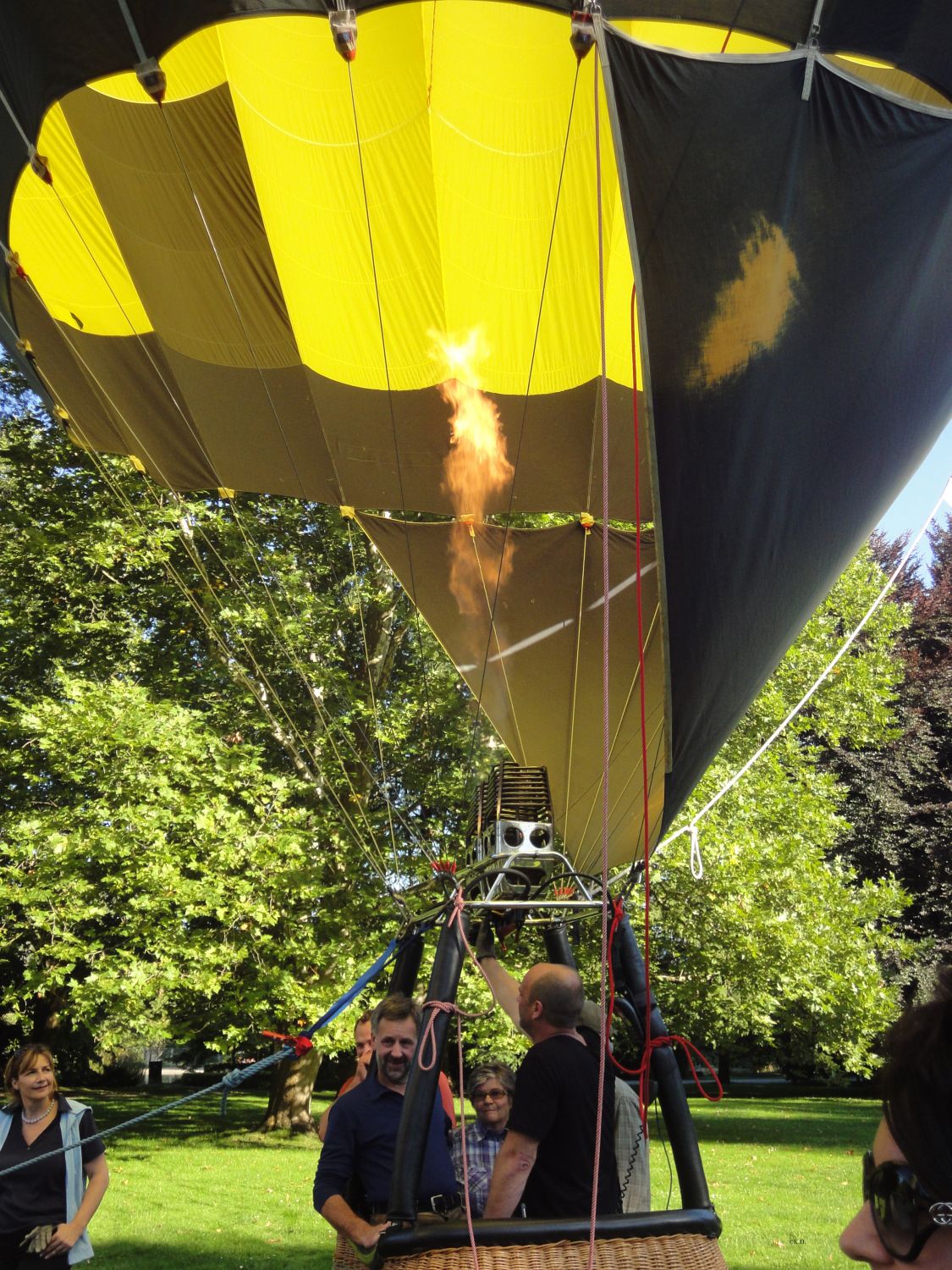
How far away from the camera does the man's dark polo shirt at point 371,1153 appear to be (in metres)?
3.17

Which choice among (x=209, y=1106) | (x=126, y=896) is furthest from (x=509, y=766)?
(x=209, y=1106)

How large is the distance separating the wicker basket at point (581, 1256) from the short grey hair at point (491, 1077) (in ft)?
3.50

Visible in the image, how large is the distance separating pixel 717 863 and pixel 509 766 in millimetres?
7766

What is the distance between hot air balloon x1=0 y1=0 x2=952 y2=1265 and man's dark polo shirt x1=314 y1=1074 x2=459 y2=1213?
1.49 ft

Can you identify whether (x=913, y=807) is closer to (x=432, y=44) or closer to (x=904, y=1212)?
(x=432, y=44)

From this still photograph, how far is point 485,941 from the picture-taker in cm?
405

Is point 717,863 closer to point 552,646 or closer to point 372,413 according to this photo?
point 552,646

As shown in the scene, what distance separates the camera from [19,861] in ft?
34.2

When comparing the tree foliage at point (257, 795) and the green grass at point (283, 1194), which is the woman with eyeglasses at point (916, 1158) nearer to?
the green grass at point (283, 1194)

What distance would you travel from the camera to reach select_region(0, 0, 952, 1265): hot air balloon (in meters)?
3.35

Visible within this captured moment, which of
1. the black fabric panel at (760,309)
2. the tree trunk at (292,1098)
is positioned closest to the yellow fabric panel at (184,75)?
the black fabric panel at (760,309)

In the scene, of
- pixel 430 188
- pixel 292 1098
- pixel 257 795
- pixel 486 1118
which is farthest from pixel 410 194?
pixel 292 1098

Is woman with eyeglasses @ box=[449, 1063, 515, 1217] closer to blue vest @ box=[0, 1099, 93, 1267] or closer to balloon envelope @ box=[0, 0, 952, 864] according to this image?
balloon envelope @ box=[0, 0, 952, 864]

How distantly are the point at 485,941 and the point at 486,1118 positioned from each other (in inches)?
22.7
